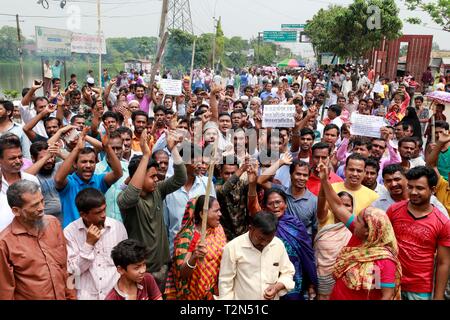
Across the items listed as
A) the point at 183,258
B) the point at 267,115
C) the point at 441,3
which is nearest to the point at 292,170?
the point at 183,258

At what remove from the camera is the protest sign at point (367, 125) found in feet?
19.0

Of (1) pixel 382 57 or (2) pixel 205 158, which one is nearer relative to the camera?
(2) pixel 205 158

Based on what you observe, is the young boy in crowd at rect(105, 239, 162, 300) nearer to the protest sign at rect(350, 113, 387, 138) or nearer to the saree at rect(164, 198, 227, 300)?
the saree at rect(164, 198, 227, 300)

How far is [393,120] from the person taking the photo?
868 cm

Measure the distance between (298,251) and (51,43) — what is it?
23.6 metres

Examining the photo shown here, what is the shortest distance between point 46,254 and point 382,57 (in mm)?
30844

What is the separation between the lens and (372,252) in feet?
8.90

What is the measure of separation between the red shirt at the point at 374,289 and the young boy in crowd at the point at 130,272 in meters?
1.31

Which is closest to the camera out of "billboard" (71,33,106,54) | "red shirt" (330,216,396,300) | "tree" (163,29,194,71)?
"red shirt" (330,216,396,300)

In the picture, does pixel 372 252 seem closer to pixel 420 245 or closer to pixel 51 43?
pixel 420 245

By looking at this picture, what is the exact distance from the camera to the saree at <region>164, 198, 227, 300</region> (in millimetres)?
3045

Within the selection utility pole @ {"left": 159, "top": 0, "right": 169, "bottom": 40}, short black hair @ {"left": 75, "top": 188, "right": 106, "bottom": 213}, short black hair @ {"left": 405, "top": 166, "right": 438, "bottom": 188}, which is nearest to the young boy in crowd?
short black hair @ {"left": 75, "top": 188, "right": 106, "bottom": 213}

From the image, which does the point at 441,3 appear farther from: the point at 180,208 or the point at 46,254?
the point at 46,254

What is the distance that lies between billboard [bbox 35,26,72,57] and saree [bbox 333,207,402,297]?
72.5 feet
